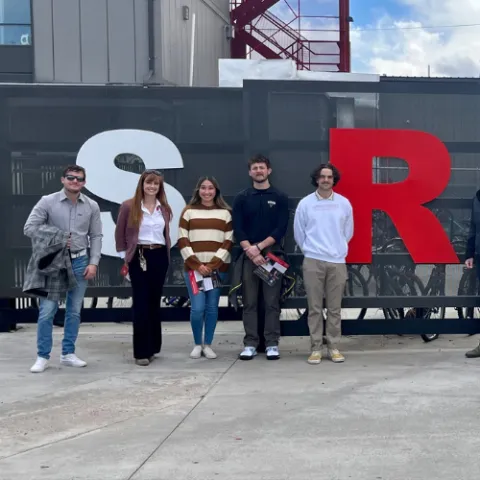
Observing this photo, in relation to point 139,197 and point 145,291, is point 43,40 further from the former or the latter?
point 145,291

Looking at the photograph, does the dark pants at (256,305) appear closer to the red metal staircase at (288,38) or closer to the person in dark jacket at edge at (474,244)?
the person in dark jacket at edge at (474,244)

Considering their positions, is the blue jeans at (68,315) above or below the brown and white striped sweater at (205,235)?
below

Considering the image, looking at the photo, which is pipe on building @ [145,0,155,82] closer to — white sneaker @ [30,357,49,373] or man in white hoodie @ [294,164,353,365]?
man in white hoodie @ [294,164,353,365]

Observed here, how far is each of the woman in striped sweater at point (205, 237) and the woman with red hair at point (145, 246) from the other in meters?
0.20

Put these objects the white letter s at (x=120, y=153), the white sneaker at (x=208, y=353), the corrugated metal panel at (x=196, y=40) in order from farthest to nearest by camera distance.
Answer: the corrugated metal panel at (x=196, y=40)
the white letter s at (x=120, y=153)
the white sneaker at (x=208, y=353)

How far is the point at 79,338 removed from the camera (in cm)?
809

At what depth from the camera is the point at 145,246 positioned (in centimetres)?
648

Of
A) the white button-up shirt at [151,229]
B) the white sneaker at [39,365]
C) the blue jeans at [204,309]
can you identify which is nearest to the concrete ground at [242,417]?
the white sneaker at [39,365]

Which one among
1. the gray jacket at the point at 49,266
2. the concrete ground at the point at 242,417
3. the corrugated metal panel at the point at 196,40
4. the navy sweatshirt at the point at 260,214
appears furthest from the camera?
the corrugated metal panel at the point at 196,40

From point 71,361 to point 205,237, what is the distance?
67.5 inches

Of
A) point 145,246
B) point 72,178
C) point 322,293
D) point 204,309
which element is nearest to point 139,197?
point 145,246

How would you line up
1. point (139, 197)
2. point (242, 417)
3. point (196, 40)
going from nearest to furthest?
1. point (242, 417)
2. point (139, 197)
3. point (196, 40)

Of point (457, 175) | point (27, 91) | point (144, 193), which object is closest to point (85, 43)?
point (27, 91)

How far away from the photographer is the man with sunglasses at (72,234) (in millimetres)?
6293
